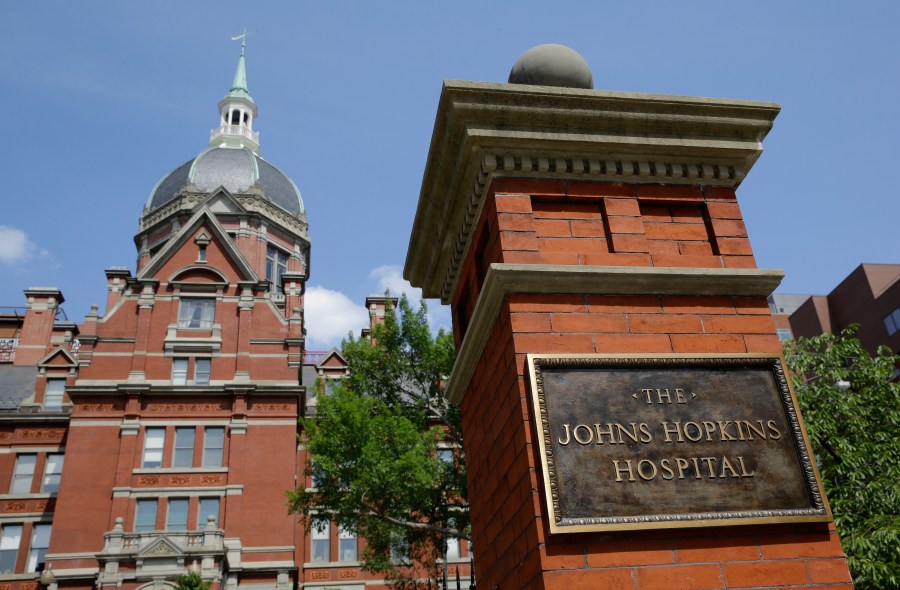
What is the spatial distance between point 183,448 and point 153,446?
1154mm

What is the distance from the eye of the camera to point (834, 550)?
5129 mm

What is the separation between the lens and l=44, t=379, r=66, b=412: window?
33250 millimetres

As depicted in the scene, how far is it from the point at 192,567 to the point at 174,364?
891 cm

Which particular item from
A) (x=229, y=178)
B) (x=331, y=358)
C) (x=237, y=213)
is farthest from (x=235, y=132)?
(x=331, y=358)

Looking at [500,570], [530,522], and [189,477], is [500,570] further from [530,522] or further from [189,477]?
[189,477]

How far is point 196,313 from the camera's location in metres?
33.2

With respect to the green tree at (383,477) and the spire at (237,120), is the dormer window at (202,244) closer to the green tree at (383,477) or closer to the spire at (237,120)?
the green tree at (383,477)

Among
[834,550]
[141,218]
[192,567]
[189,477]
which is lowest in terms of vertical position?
[834,550]

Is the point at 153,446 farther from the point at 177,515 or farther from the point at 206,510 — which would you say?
the point at 206,510

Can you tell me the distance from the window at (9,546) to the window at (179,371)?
825 cm

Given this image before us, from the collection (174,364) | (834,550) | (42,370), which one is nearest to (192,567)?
(174,364)

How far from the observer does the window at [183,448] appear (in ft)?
97.0

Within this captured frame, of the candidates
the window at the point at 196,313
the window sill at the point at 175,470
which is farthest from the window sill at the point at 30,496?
the window at the point at 196,313

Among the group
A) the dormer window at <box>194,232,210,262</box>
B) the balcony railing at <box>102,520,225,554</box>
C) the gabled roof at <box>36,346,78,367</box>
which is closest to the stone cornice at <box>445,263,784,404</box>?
the balcony railing at <box>102,520,225,554</box>
